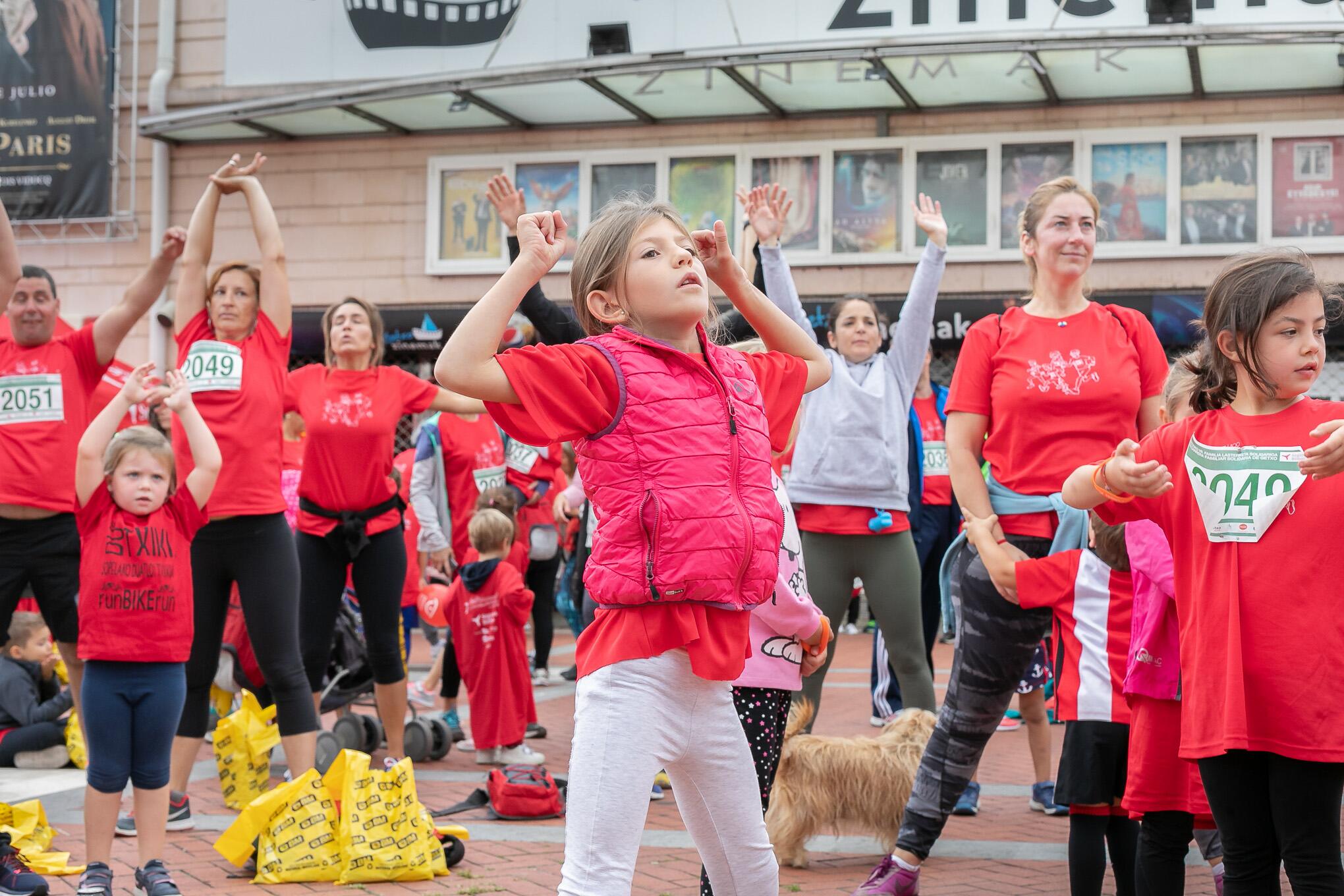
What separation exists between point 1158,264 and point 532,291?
1116cm

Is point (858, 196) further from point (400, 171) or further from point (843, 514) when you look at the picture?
point (843, 514)

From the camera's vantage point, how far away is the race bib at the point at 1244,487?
299 centimetres

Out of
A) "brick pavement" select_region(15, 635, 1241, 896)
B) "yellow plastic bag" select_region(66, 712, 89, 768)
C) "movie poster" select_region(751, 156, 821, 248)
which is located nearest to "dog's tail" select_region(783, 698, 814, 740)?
"brick pavement" select_region(15, 635, 1241, 896)

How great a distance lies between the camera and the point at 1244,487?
9.94 ft

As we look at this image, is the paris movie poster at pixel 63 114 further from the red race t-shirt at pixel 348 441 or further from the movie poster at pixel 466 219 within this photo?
the red race t-shirt at pixel 348 441

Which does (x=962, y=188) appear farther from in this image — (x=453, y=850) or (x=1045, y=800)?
(x=453, y=850)

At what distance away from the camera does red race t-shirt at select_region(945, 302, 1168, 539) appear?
4.40 m

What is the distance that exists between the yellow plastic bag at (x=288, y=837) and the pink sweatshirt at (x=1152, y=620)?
2863mm

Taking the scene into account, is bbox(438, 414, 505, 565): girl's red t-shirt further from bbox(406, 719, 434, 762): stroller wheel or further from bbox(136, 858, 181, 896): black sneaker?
bbox(136, 858, 181, 896): black sneaker

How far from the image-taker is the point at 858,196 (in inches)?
603

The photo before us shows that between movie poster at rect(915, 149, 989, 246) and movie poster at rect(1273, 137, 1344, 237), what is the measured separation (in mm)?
2819

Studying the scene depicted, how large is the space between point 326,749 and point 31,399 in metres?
2.24

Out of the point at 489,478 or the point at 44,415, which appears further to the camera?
the point at 489,478

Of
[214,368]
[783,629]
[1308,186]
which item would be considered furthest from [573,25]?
[783,629]
